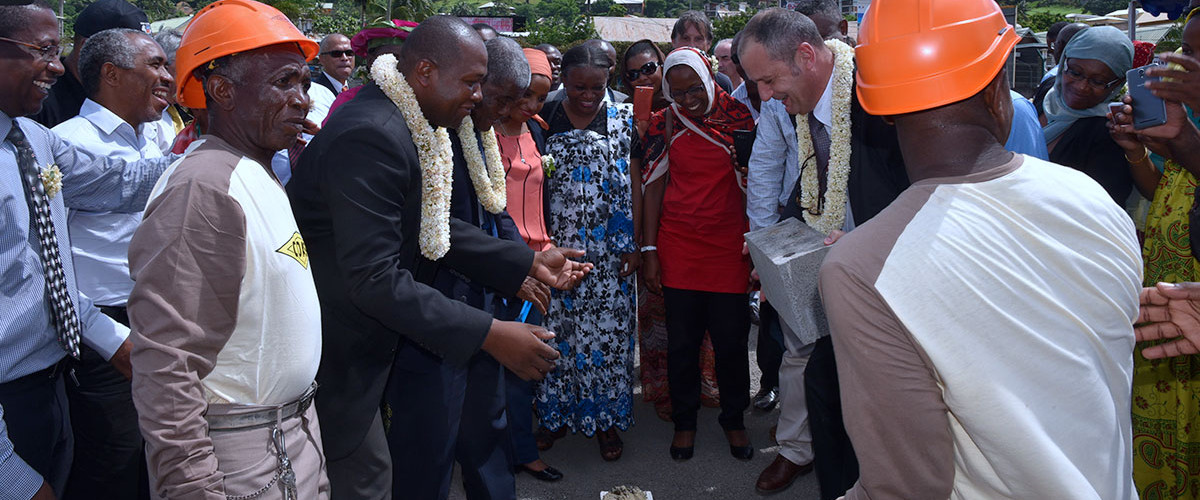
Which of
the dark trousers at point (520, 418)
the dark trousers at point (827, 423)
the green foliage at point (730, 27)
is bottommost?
the green foliage at point (730, 27)

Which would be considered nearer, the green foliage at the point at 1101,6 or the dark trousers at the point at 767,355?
the dark trousers at the point at 767,355

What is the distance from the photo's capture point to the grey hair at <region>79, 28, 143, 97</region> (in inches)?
133

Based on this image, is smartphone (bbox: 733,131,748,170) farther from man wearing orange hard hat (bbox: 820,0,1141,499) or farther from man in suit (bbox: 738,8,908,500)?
man wearing orange hard hat (bbox: 820,0,1141,499)

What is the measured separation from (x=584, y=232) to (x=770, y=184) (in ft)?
3.50

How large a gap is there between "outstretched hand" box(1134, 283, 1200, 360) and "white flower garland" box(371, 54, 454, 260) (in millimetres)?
2171

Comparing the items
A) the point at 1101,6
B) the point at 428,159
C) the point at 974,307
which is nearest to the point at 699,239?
the point at 428,159

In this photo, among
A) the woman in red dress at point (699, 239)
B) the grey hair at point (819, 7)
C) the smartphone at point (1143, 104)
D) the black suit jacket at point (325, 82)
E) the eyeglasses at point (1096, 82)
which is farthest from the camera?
the black suit jacket at point (325, 82)

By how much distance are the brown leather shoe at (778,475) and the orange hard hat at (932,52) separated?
3.04 m

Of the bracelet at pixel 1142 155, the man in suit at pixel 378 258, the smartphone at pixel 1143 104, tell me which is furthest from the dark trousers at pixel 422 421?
the bracelet at pixel 1142 155

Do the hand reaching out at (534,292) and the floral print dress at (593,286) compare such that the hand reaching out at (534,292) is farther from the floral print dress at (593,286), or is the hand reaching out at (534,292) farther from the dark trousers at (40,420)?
the dark trousers at (40,420)

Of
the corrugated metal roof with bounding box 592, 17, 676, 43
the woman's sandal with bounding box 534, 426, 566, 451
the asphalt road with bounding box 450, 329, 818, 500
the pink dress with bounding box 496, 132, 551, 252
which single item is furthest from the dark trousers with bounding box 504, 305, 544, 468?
the corrugated metal roof with bounding box 592, 17, 676, 43

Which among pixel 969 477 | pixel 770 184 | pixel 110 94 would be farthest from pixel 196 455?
pixel 770 184

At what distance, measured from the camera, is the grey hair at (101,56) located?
3369 mm

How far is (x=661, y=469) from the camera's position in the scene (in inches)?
174
